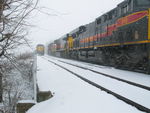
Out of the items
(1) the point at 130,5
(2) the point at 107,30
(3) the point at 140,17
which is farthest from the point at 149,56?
(2) the point at 107,30

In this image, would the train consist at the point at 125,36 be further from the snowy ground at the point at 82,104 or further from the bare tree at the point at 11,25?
the bare tree at the point at 11,25

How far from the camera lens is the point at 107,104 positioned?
5305 millimetres

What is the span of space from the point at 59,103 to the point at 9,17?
2732mm

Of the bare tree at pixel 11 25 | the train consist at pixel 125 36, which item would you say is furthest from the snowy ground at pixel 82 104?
the train consist at pixel 125 36

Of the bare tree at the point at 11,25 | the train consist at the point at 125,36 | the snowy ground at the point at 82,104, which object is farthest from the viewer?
the train consist at the point at 125,36

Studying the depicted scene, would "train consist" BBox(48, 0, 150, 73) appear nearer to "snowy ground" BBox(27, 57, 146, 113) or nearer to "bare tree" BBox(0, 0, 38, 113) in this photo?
"snowy ground" BBox(27, 57, 146, 113)

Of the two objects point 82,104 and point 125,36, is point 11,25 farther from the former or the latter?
point 125,36

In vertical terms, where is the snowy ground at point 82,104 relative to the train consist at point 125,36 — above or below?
below

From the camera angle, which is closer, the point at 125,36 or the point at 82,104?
the point at 82,104

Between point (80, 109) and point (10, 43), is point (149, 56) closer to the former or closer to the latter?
point (80, 109)

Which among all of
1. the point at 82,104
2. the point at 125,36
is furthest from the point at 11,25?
the point at 125,36

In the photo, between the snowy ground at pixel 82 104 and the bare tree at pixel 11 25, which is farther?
the snowy ground at pixel 82 104

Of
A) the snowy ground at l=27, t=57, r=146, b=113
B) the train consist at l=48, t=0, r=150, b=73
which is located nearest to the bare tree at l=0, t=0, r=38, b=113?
the snowy ground at l=27, t=57, r=146, b=113

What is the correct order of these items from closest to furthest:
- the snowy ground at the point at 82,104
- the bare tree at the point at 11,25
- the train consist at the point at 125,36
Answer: the bare tree at the point at 11,25, the snowy ground at the point at 82,104, the train consist at the point at 125,36
